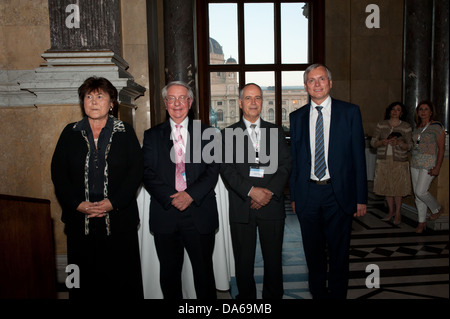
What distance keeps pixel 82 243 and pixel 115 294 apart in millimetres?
382

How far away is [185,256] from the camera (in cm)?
272

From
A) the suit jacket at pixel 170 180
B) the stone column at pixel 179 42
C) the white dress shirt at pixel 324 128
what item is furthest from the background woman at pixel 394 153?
the suit jacket at pixel 170 180

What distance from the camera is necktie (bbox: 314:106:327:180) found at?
7.80 feet

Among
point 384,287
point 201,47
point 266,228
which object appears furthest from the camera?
point 201,47

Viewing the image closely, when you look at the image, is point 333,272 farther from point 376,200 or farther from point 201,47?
point 201,47

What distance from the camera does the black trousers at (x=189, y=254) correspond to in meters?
2.26

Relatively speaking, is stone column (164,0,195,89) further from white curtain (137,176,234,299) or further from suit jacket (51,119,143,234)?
suit jacket (51,119,143,234)

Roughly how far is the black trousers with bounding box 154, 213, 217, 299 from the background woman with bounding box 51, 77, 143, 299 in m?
0.25

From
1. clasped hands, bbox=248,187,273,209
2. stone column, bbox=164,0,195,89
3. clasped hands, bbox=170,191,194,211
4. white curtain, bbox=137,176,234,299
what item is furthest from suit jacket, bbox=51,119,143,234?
stone column, bbox=164,0,195,89

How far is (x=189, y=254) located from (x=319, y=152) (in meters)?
1.13

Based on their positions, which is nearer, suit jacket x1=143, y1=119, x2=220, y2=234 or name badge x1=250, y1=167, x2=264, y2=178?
suit jacket x1=143, y1=119, x2=220, y2=234

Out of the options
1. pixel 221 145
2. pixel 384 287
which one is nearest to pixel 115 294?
pixel 221 145

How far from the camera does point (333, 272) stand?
2.42 metres

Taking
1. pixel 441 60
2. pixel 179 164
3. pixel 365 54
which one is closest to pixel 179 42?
pixel 179 164
